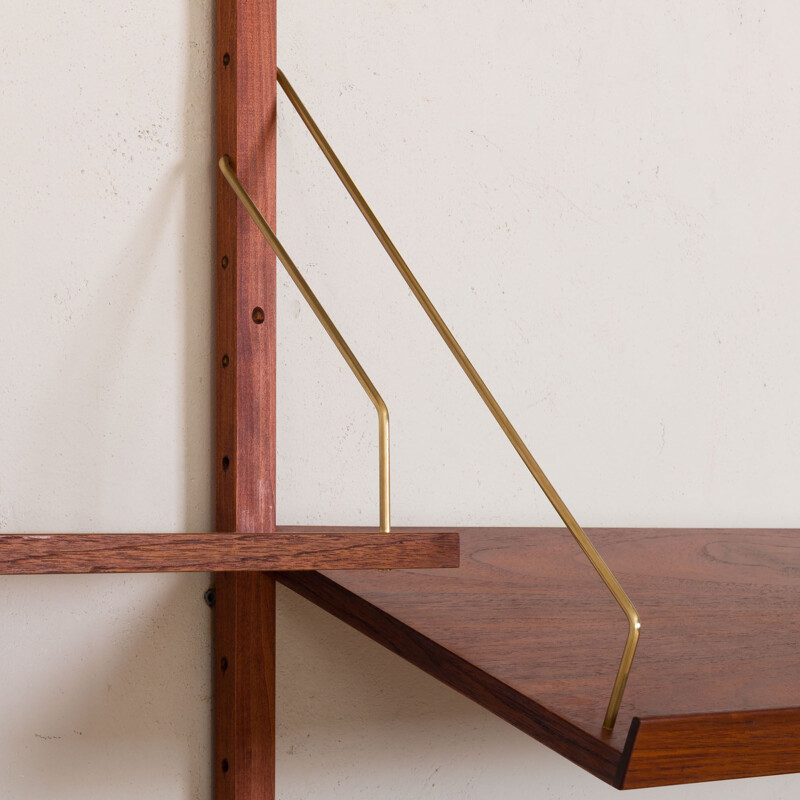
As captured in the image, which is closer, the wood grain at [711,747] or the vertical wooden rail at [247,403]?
the wood grain at [711,747]

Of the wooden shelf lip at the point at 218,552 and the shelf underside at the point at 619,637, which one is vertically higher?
the wooden shelf lip at the point at 218,552

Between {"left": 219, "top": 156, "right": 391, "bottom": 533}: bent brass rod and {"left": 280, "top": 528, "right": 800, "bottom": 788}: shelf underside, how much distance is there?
0.07 m

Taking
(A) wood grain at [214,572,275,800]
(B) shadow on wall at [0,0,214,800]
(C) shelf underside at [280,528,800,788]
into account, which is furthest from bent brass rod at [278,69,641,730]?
(A) wood grain at [214,572,275,800]

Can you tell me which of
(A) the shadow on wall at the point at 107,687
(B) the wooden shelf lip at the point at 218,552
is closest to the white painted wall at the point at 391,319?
(A) the shadow on wall at the point at 107,687

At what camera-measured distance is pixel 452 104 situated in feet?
2.91

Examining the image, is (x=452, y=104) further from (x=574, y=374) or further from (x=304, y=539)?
(x=304, y=539)

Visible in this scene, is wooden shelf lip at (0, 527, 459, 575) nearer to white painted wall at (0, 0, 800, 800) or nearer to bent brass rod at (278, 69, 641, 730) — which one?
bent brass rod at (278, 69, 641, 730)

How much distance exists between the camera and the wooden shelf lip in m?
0.49

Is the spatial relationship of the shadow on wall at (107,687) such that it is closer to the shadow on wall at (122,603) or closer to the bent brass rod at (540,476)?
the shadow on wall at (122,603)

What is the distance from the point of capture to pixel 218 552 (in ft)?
1.69

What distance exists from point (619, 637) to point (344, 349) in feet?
0.74

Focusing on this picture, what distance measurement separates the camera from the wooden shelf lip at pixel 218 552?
49cm

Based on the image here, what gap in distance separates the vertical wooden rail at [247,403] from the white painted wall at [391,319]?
29 mm

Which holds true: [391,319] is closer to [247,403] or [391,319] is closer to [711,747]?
[247,403]
